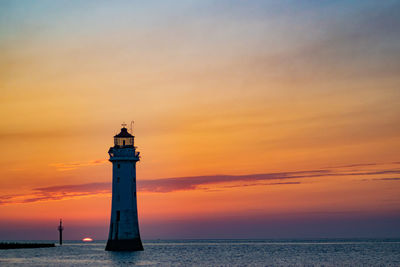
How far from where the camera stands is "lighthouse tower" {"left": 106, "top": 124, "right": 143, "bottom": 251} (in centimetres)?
7562

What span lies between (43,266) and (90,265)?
6.19 m

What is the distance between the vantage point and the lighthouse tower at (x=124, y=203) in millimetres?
75625

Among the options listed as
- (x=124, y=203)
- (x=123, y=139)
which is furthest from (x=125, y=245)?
(x=123, y=139)

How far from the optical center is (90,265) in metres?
78.4

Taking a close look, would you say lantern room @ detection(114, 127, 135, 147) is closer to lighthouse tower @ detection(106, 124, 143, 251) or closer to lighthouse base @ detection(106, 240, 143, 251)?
lighthouse tower @ detection(106, 124, 143, 251)

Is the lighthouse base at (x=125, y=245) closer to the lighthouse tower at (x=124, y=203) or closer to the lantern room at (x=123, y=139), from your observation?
the lighthouse tower at (x=124, y=203)

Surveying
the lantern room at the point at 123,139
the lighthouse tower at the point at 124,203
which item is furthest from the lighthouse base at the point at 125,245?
the lantern room at the point at 123,139

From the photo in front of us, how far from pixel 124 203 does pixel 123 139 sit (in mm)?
9398

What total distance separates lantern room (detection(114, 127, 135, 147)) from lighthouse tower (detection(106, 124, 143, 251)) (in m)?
2.00

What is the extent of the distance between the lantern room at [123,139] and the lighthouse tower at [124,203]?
78.8 inches

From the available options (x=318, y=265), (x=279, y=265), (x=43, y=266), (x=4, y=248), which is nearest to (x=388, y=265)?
(x=318, y=265)

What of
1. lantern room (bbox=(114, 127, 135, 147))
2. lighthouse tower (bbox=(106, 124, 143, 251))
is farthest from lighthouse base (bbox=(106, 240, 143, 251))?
lantern room (bbox=(114, 127, 135, 147))

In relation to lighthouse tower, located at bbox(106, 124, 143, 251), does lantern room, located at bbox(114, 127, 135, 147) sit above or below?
above

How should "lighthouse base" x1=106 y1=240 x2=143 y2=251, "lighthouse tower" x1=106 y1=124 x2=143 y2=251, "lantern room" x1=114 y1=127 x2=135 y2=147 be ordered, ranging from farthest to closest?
"lantern room" x1=114 y1=127 x2=135 y2=147 → "lighthouse base" x1=106 y1=240 x2=143 y2=251 → "lighthouse tower" x1=106 y1=124 x2=143 y2=251
